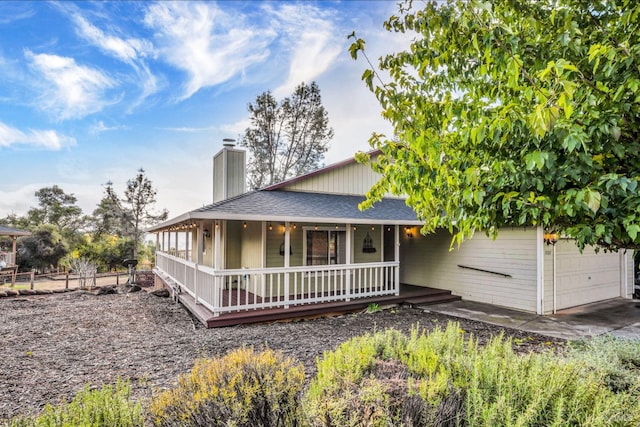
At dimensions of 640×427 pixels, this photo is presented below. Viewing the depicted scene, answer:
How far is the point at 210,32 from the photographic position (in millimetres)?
9680

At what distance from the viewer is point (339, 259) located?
35.0 ft

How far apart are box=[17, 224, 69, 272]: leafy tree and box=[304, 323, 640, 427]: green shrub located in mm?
26931

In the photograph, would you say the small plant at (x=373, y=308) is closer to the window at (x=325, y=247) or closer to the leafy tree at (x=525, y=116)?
the window at (x=325, y=247)

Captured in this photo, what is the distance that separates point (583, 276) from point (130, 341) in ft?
40.8

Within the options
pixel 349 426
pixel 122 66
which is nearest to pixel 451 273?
pixel 349 426

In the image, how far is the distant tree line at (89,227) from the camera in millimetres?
22266

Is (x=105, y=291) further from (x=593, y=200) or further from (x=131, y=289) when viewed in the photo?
(x=593, y=200)

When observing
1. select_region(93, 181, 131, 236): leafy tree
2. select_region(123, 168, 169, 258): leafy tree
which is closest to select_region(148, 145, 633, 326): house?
select_region(123, 168, 169, 258): leafy tree

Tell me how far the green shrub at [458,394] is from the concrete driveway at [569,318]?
521 centimetres

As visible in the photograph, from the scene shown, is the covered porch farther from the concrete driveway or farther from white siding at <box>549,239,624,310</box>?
white siding at <box>549,239,624,310</box>

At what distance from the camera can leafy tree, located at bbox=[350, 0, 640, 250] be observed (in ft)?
7.13

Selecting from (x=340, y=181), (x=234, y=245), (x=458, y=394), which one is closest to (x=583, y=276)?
(x=340, y=181)

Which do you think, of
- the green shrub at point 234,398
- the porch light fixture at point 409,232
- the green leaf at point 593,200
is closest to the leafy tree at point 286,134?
the porch light fixture at point 409,232

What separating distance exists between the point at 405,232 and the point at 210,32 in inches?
375
